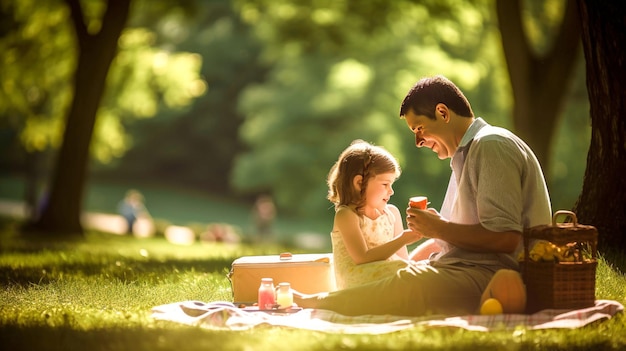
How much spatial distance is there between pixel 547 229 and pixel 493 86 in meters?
28.1

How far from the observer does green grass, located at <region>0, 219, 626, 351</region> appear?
4555 millimetres

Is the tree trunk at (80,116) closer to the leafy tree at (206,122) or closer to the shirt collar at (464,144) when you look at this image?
the shirt collar at (464,144)

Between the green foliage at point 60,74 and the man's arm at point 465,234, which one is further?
the green foliage at point 60,74

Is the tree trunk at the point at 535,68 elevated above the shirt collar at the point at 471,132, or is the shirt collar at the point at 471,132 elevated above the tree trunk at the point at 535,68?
the tree trunk at the point at 535,68

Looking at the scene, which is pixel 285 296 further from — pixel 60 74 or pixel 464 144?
pixel 60 74

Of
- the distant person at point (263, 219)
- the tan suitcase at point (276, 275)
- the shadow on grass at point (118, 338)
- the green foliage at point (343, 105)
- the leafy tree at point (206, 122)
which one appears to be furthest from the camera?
the leafy tree at point (206, 122)

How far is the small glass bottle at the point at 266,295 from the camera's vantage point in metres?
6.09

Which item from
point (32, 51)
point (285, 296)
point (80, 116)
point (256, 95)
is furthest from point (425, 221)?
point (256, 95)

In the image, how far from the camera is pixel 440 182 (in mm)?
35594

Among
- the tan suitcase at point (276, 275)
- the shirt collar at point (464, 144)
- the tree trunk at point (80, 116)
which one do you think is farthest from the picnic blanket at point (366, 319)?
the tree trunk at point (80, 116)

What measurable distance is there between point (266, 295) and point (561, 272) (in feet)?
6.66

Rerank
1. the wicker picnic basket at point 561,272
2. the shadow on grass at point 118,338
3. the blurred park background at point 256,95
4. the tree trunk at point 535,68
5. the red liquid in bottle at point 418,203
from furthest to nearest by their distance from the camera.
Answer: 1. the blurred park background at point 256,95
2. the tree trunk at point 535,68
3. the red liquid in bottle at point 418,203
4. the wicker picnic basket at point 561,272
5. the shadow on grass at point 118,338

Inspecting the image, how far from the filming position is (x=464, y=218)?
18.6 ft

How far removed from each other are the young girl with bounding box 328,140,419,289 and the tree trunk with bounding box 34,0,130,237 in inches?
430
